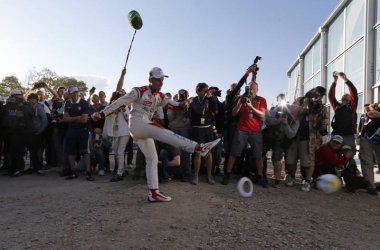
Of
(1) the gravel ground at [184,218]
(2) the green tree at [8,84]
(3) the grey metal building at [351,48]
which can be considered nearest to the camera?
(1) the gravel ground at [184,218]

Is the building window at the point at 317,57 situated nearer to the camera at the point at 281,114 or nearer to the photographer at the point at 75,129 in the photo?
the camera at the point at 281,114

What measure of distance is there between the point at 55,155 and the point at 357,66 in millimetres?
14191

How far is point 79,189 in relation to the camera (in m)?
6.87

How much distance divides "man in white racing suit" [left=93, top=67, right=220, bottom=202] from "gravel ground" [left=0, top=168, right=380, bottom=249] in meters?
0.46

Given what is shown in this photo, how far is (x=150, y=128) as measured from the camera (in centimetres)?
560

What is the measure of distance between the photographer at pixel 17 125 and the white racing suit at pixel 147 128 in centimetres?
392

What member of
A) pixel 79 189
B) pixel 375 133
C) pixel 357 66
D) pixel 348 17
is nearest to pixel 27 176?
pixel 79 189

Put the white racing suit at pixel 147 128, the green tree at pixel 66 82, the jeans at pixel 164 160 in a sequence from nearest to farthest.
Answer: the white racing suit at pixel 147 128 → the jeans at pixel 164 160 → the green tree at pixel 66 82

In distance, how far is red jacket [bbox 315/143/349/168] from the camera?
7.64 meters

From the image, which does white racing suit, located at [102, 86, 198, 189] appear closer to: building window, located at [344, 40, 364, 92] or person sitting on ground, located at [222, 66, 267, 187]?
person sitting on ground, located at [222, 66, 267, 187]

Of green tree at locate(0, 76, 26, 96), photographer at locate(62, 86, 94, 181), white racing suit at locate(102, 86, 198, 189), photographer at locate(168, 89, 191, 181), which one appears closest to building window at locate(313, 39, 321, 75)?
photographer at locate(168, 89, 191, 181)

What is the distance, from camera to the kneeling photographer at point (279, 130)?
7.57 metres

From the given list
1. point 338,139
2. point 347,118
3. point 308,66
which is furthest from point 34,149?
point 308,66

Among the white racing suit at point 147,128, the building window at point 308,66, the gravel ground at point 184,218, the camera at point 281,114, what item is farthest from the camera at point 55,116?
the building window at point 308,66
